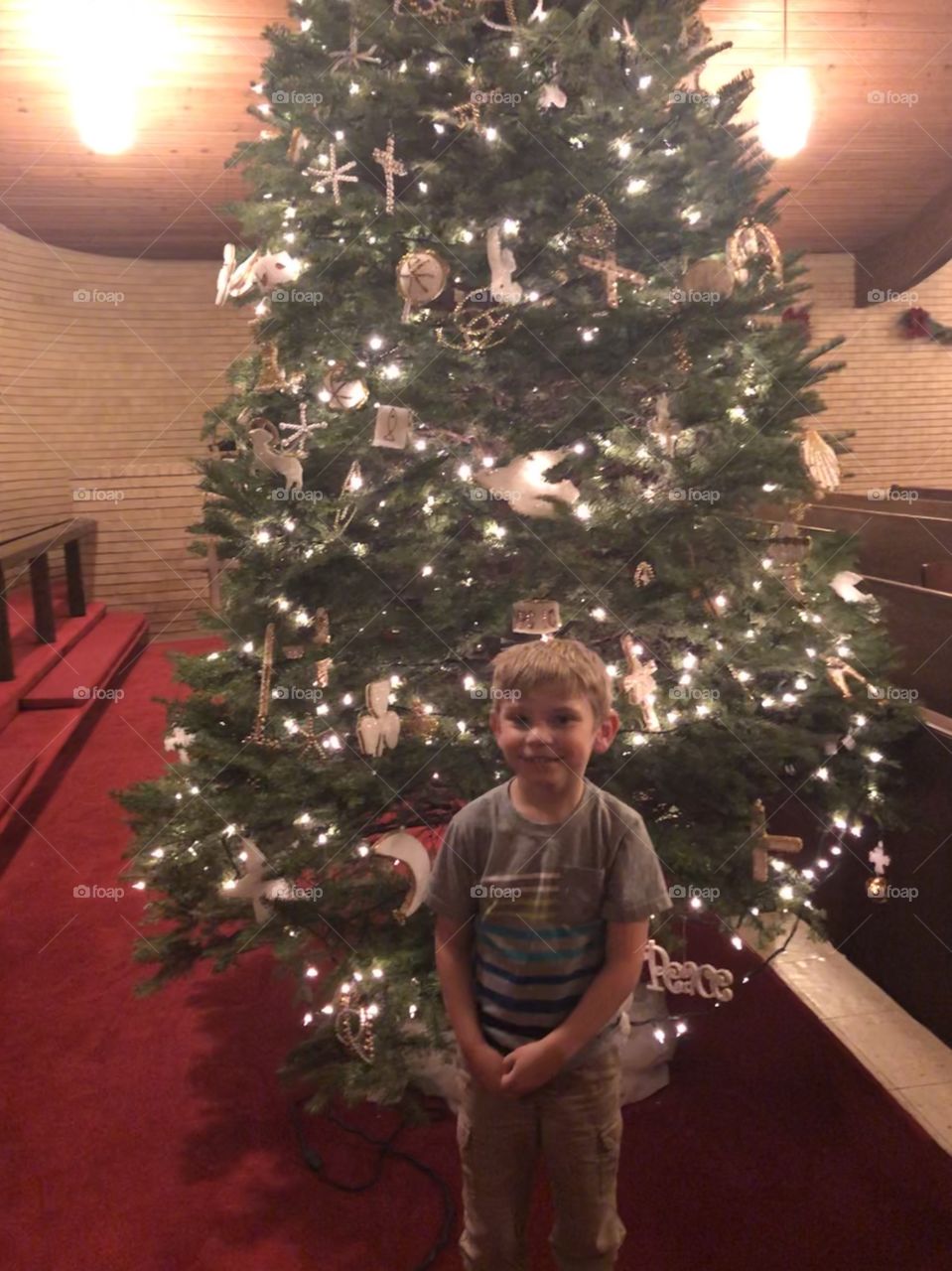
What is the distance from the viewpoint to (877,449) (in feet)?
25.9

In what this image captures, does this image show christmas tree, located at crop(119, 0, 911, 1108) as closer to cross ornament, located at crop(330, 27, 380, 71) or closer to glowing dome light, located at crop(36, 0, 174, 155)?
cross ornament, located at crop(330, 27, 380, 71)

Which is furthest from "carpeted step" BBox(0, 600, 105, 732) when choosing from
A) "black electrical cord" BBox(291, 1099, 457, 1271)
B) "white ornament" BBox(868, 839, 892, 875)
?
"white ornament" BBox(868, 839, 892, 875)

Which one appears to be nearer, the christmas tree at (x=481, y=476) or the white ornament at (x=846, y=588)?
the christmas tree at (x=481, y=476)

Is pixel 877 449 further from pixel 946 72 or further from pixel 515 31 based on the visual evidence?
pixel 515 31

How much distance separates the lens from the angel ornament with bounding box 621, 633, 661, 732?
2027 mm

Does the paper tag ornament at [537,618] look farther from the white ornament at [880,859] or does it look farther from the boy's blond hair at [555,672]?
the white ornament at [880,859]

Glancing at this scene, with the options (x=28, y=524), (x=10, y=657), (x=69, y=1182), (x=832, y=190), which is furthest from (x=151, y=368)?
(x=69, y=1182)

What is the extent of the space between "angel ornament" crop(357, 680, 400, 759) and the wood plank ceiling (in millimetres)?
3893

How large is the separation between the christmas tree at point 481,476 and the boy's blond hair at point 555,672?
0.62 metres

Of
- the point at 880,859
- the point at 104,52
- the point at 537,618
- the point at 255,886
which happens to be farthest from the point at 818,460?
the point at 104,52

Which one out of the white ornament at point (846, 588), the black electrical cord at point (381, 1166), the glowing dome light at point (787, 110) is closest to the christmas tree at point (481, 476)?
the black electrical cord at point (381, 1166)

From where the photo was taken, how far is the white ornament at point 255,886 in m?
1.96

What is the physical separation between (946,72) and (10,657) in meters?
6.26

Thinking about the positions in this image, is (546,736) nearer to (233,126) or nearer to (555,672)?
(555,672)
